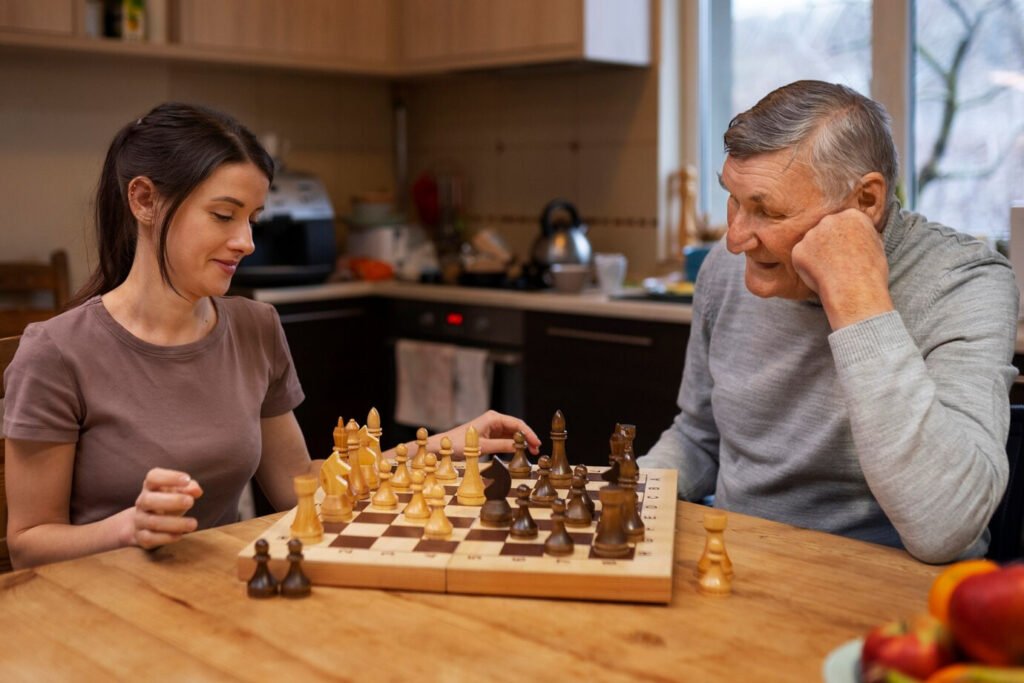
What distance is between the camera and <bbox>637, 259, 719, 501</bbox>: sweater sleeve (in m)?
1.93

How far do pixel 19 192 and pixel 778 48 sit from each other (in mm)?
2579

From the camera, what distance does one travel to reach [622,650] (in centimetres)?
108

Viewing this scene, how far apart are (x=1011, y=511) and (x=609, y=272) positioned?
6.87ft

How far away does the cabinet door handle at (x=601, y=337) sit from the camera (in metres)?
3.31

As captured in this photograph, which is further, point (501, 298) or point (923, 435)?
point (501, 298)

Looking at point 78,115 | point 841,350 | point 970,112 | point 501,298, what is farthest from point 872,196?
point 78,115

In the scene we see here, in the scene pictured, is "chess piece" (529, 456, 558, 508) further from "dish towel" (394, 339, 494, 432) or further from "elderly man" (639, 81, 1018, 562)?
"dish towel" (394, 339, 494, 432)

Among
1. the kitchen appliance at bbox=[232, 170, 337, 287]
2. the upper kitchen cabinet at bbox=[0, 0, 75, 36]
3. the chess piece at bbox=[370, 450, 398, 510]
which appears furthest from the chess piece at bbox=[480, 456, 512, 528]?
the upper kitchen cabinet at bbox=[0, 0, 75, 36]

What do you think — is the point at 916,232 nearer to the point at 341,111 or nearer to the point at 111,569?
the point at 111,569

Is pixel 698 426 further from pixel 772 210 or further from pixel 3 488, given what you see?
pixel 3 488

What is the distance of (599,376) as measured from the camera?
11.3 feet

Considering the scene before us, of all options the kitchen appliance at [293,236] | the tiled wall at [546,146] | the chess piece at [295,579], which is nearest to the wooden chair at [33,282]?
the kitchen appliance at [293,236]

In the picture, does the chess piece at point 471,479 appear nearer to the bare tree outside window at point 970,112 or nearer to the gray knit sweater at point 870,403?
the gray knit sweater at point 870,403

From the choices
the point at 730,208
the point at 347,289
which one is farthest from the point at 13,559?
the point at 347,289
